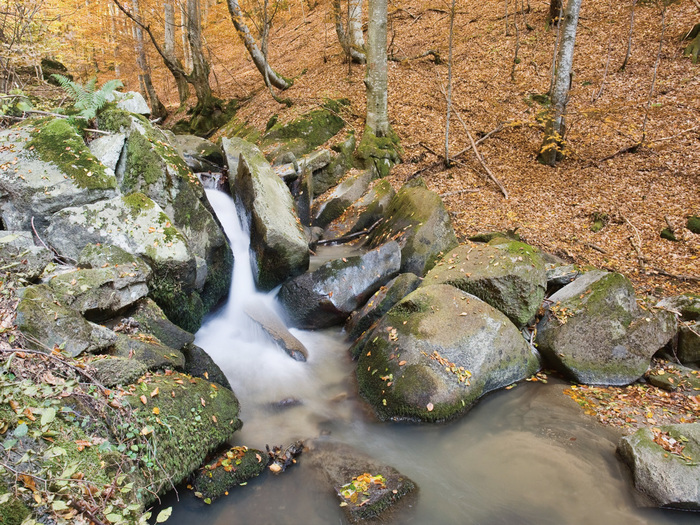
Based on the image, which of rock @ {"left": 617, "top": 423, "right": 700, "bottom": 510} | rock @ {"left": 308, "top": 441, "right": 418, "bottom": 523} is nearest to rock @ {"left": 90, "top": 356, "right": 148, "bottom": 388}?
rock @ {"left": 308, "top": 441, "right": 418, "bottom": 523}

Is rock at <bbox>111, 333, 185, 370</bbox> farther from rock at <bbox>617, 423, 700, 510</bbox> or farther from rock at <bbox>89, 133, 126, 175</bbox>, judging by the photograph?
rock at <bbox>617, 423, 700, 510</bbox>

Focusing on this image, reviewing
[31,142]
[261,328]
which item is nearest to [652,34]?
[261,328]

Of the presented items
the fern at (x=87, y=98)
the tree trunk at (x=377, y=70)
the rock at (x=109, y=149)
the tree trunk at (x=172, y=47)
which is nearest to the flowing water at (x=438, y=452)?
the rock at (x=109, y=149)

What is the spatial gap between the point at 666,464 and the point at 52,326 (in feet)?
20.6

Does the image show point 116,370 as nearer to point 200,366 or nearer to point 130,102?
point 200,366

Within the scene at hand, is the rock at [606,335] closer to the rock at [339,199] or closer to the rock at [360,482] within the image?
the rock at [360,482]

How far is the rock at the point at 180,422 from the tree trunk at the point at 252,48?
13549 millimetres

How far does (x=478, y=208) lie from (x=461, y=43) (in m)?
10.9

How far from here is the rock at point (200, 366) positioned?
527cm

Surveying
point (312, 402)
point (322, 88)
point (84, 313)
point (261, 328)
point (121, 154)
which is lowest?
point (312, 402)

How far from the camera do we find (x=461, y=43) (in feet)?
58.3

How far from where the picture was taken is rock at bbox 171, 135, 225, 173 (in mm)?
10766

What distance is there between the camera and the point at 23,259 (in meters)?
4.80

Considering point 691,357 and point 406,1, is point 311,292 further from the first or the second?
point 406,1
